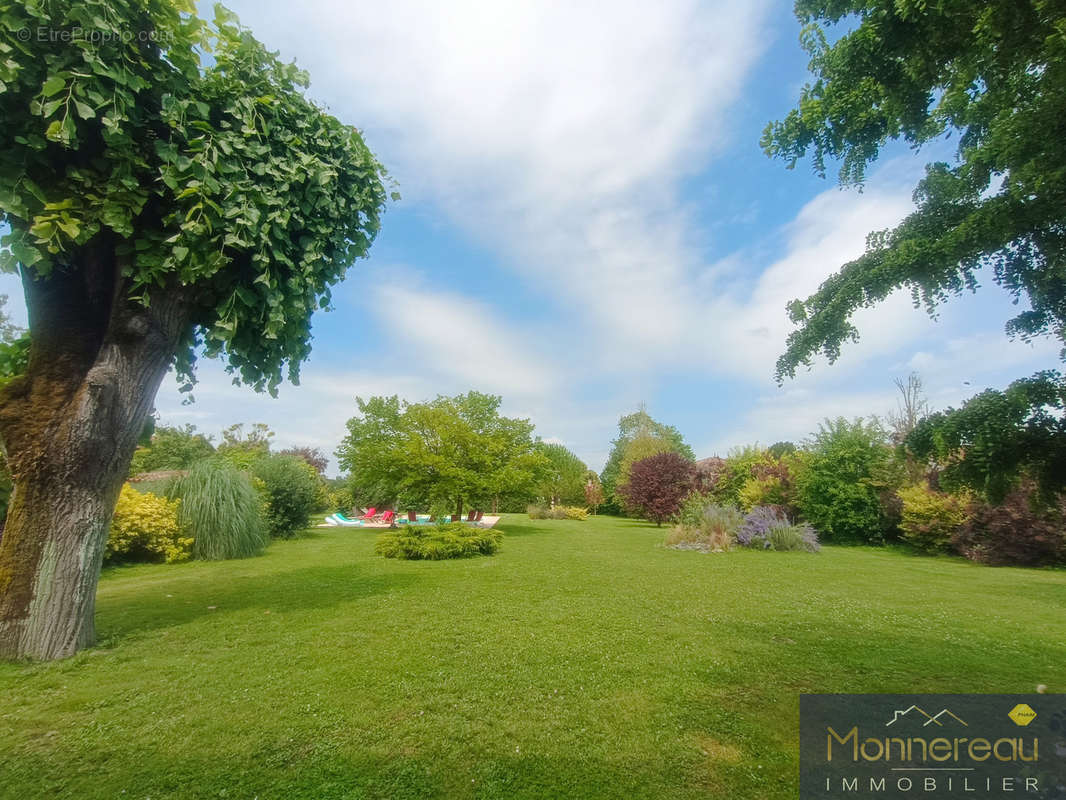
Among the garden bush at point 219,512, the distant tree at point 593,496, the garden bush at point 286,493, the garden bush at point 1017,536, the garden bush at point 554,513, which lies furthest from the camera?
the distant tree at point 593,496

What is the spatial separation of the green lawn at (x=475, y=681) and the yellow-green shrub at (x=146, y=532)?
2834 mm

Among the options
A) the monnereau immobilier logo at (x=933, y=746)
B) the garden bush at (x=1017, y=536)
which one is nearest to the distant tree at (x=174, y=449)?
the monnereau immobilier logo at (x=933, y=746)

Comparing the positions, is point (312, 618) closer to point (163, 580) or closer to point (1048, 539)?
point (163, 580)

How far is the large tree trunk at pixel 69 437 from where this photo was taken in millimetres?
3898

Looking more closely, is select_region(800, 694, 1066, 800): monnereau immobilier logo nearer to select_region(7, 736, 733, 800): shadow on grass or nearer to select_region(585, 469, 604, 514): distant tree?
select_region(7, 736, 733, 800): shadow on grass

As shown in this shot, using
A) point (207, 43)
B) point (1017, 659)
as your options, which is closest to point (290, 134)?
point (207, 43)

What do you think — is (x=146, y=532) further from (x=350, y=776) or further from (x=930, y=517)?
(x=930, y=517)

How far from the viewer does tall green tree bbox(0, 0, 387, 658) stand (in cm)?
354

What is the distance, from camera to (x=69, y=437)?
3.97 metres

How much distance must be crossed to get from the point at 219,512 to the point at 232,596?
5217 mm

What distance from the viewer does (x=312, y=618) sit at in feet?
17.3

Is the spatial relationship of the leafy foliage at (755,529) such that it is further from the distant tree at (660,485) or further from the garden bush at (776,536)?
the distant tree at (660,485)

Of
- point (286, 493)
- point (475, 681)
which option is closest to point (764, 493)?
point (286, 493)

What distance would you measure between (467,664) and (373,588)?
368cm
